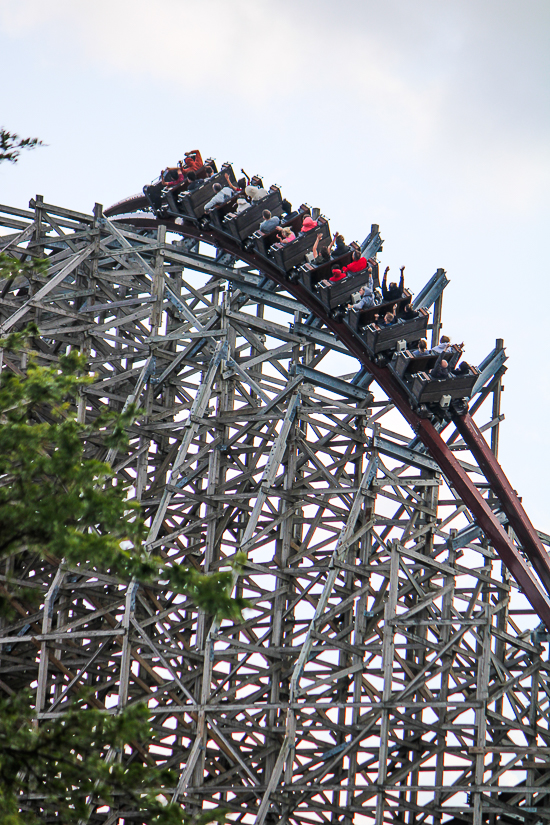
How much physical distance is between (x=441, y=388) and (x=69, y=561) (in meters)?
8.43

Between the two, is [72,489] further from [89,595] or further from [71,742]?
[89,595]

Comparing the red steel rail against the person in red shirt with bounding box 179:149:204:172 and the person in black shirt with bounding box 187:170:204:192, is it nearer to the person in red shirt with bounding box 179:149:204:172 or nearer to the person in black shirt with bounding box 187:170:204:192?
the person in black shirt with bounding box 187:170:204:192

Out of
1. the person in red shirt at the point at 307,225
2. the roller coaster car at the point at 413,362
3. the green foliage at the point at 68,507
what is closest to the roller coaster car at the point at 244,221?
the person in red shirt at the point at 307,225

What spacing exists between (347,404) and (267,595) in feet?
10.3

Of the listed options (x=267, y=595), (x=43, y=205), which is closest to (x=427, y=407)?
(x=267, y=595)

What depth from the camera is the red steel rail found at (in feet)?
52.4

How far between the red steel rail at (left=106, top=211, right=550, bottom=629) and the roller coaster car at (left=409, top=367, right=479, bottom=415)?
30cm

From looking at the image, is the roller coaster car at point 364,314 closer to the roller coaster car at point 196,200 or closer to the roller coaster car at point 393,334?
the roller coaster car at point 393,334

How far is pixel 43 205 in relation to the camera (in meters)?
18.2

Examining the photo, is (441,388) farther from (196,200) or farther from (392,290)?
(196,200)

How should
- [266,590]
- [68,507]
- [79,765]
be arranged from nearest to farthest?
1. [79,765]
2. [68,507]
3. [266,590]

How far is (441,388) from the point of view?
1631 centimetres

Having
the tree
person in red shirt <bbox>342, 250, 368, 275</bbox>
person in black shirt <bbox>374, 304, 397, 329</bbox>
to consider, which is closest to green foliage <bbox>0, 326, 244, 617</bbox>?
the tree

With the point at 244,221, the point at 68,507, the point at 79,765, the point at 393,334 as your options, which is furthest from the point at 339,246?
the point at 79,765
